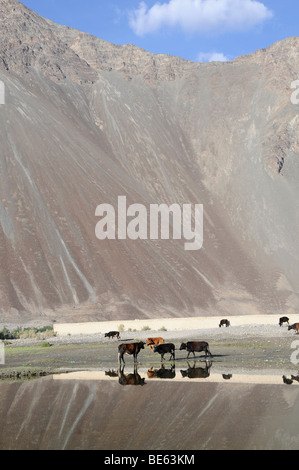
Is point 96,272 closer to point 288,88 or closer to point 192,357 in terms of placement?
point 192,357

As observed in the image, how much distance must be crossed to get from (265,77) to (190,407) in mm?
107861

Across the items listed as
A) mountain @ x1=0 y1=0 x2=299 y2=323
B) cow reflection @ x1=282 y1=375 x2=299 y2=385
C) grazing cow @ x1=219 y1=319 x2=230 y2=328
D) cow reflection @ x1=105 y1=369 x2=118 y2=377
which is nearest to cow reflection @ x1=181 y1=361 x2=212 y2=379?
cow reflection @ x1=105 y1=369 x2=118 y2=377

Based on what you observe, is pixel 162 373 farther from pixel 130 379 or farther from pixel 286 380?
pixel 286 380

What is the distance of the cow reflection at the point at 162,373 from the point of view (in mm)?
17047

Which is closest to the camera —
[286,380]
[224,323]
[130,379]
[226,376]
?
[286,380]

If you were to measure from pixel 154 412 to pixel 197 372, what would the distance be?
623 cm

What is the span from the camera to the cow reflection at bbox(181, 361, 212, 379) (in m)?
16.7

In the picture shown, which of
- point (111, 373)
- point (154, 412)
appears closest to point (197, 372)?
point (111, 373)

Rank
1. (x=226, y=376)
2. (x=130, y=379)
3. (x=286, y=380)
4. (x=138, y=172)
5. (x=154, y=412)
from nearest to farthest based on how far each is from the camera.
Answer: (x=154, y=412) < (x=286, y=380) < (x=226, y=376) < (x=130, y=379) < (x=138, y=172)

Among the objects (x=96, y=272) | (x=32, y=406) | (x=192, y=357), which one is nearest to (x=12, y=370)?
(x=192, y=357)

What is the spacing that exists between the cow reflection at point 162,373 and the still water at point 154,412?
9cm

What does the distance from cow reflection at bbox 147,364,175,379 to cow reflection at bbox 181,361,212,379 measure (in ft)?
1.24

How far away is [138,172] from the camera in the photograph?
93.6m
